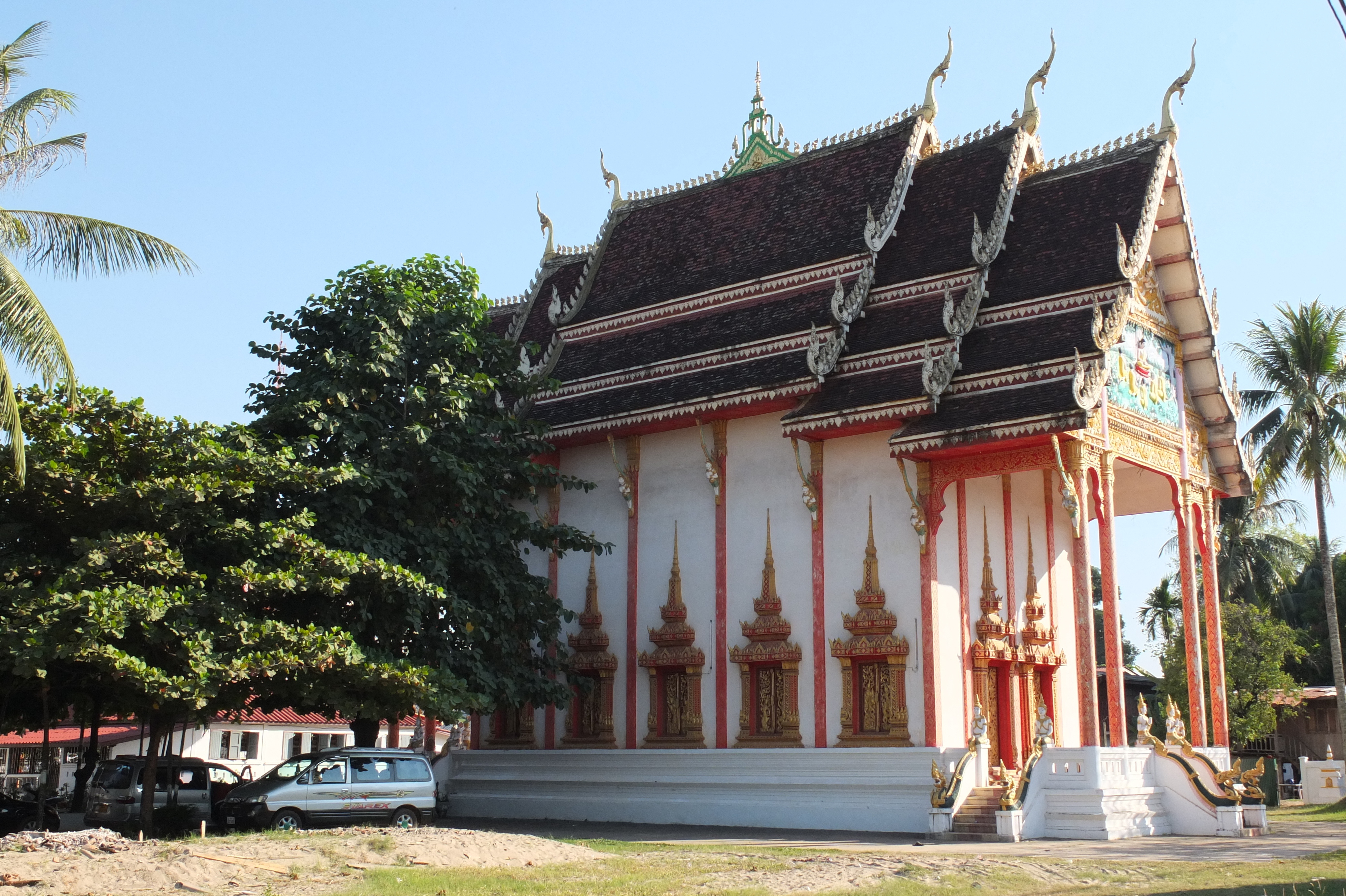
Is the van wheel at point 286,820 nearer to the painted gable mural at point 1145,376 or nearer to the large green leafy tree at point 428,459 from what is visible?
the large green leafy tree at point 428,459

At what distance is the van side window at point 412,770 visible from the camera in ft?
58.5

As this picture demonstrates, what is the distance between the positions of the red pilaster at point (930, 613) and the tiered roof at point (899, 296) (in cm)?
87

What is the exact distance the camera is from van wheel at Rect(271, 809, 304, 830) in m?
16.6

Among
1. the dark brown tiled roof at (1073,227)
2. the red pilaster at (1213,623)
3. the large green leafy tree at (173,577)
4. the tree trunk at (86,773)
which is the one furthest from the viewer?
the tree trunk at (86,773)

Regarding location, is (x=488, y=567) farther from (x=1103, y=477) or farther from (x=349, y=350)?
(x=1103, y=477)

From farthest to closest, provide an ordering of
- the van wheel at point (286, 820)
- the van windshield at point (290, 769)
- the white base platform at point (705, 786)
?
the white base platform at point (705, 786), the van windshield at point (290, 769), the van wheel at point (286, 820)

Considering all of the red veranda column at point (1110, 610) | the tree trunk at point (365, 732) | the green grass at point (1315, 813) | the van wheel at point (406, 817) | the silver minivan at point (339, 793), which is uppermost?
the red veranda column at point (1110, 610)

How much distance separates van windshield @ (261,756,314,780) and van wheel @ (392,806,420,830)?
1302 mm

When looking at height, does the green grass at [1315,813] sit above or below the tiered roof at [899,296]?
below

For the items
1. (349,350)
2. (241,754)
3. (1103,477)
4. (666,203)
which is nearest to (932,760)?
(1103,477)

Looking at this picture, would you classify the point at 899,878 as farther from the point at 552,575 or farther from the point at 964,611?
the point at 552,575

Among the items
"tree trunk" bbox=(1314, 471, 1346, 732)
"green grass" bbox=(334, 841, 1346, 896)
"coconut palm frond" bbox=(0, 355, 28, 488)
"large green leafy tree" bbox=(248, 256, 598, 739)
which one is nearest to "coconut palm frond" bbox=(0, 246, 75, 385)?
"coconut palm frond" bbox=(0, 355, 28, 488)

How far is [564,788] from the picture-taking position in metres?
21.4

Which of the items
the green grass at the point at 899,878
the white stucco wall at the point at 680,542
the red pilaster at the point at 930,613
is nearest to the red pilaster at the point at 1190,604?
the red pilaster at the point at 930,613
